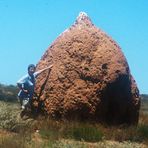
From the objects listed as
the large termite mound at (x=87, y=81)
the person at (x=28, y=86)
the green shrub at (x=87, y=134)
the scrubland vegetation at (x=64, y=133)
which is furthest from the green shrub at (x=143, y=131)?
the person at (x=28, y=86)

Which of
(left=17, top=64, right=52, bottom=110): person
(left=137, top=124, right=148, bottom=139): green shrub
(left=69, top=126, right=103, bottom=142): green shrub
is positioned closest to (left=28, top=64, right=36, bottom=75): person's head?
(left=17, top=64, right=52, bottom=110): person

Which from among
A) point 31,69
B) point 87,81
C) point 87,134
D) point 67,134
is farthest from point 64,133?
point 31,69

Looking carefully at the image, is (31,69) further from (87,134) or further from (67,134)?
(87,134)

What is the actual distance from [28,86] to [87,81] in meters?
1.69

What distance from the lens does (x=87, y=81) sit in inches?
652

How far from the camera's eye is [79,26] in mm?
18031

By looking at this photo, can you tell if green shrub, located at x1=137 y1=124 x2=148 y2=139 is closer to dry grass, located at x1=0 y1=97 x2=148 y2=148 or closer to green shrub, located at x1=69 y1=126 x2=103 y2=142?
dry grass, located at x1=0 y1=97 x2=148 y2=148

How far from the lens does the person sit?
1659cm

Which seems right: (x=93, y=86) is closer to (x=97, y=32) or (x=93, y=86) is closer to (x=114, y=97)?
(x=114, y=97)

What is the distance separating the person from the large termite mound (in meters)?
0.28

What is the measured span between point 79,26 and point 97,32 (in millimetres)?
654

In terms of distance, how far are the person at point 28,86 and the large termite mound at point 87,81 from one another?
283mm

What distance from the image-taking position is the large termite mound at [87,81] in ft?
53.8

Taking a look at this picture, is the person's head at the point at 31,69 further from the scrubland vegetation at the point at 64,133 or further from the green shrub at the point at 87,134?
the green shrub at the point at 87,134
